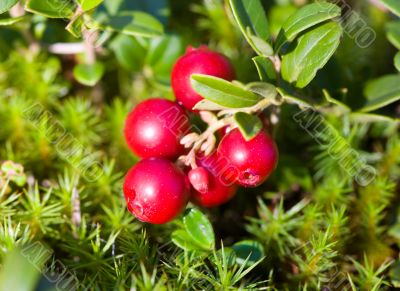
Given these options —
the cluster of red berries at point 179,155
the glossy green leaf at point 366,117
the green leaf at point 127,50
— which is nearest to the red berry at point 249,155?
the cluster of red berries at point 179,155

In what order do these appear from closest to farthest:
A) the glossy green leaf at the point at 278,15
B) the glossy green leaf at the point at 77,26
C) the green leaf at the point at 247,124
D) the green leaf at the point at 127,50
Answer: the green leaf at the point at 247,124 < the glossy green leaf at the point at 77,26 < the green leaf at the point at 127,50 < the glossy green leaf at the point at 278,15

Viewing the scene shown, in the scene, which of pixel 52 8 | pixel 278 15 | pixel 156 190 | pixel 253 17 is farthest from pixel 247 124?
pixel 278 15

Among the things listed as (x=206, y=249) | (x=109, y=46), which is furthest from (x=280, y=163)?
(x=109, y=46)

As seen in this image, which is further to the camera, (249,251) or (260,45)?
(249,251)

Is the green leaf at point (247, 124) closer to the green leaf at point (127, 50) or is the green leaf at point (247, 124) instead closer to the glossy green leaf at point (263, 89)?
the glossy green leaf at point (263, 89)

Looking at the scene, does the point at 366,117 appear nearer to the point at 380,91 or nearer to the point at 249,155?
the point at 380,91

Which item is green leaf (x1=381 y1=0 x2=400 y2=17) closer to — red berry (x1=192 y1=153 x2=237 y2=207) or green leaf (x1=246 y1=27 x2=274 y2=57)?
green leaf (x1=246 y1=27 x2=274 y2=57)
